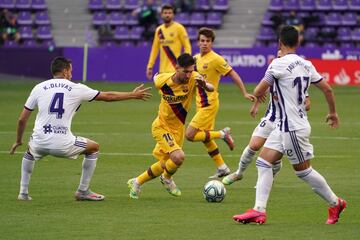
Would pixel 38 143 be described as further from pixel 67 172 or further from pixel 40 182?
pixel 67 172

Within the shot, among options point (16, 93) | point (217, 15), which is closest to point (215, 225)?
point (16, 93)

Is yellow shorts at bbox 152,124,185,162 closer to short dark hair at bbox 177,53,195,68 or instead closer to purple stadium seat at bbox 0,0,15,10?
short dark hair at bbox 177,53,195,68

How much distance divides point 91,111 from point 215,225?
56.3 ft

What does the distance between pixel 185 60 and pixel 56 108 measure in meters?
1.69

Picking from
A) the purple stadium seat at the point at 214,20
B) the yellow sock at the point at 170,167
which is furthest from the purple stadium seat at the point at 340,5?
the yellow sock at the point at 170,167

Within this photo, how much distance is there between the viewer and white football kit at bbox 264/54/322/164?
10.6 m

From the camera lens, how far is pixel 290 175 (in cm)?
1527

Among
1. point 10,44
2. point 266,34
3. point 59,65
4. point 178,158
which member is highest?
point 59,65

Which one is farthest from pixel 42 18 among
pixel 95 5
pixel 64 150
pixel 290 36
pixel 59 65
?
pixel 290 36

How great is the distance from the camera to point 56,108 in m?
12.2

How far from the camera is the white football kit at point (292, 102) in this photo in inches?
417

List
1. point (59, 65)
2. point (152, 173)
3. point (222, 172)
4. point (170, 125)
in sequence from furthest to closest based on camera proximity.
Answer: point (222, 172) < point (170, 125) < point (152, 173) < point (59, 65)

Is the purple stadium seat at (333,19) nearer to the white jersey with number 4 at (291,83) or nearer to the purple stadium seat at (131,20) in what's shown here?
the purple stadium seat at (131,20)

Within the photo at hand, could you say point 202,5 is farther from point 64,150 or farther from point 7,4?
point 64,150
